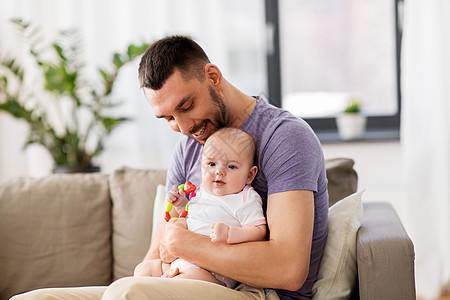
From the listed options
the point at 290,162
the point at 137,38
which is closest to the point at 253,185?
the point at 290,162

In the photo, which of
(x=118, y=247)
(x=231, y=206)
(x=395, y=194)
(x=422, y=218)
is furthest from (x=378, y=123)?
(x=231, y=206)

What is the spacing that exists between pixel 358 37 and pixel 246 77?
28.3 inches

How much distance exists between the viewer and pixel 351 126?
3451mm

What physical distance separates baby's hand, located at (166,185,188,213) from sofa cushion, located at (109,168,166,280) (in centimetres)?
50

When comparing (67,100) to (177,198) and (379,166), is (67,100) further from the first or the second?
(177,198)

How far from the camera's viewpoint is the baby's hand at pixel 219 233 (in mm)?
1598

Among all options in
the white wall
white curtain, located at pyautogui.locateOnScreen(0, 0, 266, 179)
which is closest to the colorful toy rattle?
white curtain, located at pyautogui.locateOnScreen(0, 0, 266, 179)

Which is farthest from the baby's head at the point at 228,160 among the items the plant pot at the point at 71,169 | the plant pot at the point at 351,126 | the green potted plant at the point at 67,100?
the plant pot at the point at 351,126

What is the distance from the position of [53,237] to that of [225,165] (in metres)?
0.95

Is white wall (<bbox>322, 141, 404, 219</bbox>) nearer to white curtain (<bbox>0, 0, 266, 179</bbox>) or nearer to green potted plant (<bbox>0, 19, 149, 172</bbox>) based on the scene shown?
white curtain (<bbox>0, 0, 266, 179</bbox>)

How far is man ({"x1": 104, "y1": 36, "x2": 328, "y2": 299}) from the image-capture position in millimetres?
1568

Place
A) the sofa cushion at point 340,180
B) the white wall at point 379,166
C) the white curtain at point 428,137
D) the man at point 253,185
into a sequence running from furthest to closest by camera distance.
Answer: the white wall at point 379,166
the white curtain at point 428,137
the sofa cushion at point 340,180
the man at point 253,185

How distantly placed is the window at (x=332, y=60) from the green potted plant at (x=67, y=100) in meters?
0.98

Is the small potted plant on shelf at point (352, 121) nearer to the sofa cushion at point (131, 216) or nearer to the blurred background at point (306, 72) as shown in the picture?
the blurred background at point (306, 72)
